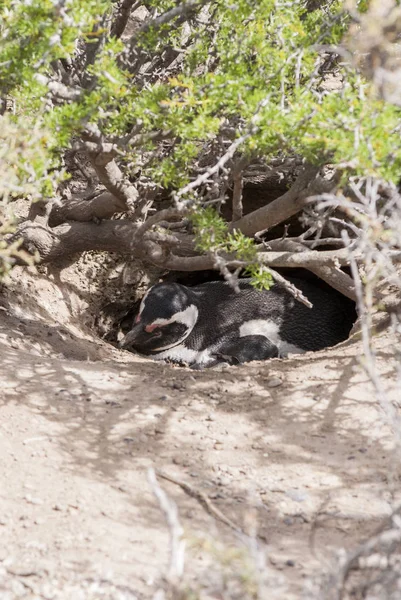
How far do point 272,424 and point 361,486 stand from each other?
622 millimetres

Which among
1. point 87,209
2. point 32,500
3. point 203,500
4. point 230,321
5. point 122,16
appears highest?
point 122,16

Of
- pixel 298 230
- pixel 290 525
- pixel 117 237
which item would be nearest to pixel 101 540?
pixel 290 525

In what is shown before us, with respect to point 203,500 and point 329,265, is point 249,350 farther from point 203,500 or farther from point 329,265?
point 203,500

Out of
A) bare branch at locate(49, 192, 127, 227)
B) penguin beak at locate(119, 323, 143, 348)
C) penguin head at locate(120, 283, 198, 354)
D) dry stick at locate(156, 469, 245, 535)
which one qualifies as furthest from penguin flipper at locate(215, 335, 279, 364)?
dry stick at locate(156, 469, 245, 535)

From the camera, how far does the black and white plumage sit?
5.56 m

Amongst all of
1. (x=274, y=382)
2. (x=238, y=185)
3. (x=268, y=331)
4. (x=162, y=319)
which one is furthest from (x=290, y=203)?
(x=268, y=331)

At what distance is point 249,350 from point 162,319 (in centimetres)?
75

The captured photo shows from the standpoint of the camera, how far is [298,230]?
6066 millimetres

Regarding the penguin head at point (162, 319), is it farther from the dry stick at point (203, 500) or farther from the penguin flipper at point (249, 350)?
the dry stick at point (203, 500)

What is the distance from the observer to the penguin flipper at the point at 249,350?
5289 millimetres

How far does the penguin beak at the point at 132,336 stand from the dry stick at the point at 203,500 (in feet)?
8.68

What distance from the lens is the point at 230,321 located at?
603cm

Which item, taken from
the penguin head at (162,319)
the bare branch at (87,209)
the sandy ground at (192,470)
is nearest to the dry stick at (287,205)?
the sandy ground at (192,470)

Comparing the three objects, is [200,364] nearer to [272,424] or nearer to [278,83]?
[272,424]
